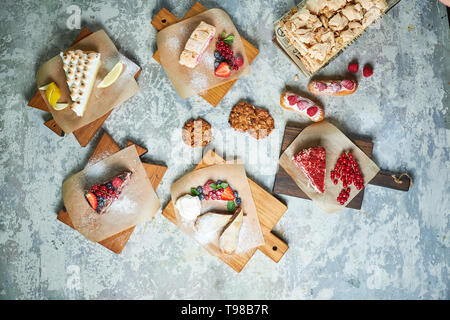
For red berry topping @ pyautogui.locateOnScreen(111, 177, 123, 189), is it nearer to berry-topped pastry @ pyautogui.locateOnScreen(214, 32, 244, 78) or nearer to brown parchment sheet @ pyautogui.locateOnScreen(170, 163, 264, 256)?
brown parchment sheet @ pyautogui.locateOnScreen(170, 163, 264, 256)

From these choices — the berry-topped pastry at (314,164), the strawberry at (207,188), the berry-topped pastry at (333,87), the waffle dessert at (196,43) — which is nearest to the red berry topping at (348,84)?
the berry-topped pastry at (333,87)

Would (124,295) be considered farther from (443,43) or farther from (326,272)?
(443,43)

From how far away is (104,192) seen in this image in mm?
3139

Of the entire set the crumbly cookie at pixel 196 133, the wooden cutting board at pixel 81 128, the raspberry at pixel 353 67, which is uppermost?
the raspberry at pixel 353 67

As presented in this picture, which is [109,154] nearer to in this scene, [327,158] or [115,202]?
[115,202]

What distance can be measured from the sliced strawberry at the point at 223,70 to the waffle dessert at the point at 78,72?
4.11ft

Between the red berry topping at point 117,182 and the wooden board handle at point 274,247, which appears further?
the wooden board handle at point 274,247

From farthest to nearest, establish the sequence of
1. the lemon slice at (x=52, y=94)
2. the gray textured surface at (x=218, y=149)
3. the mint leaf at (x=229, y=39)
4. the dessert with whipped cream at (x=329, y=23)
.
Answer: the gray textured surface at (x=218, y=149), the mint leaf at (x=229, y=39), the lemon slice at (x=52, y=94), the dessert with whipped cream at (x=329, y=23)

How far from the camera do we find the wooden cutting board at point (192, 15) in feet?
10.7

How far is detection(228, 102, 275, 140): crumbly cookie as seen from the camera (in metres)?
3.25

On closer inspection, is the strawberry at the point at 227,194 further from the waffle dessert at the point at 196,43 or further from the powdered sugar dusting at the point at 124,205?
the waffle dessert at the point at 196,43

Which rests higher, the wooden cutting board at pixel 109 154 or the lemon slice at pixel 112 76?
the lemon slice at pixel 112 76

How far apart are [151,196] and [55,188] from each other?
1.07 m

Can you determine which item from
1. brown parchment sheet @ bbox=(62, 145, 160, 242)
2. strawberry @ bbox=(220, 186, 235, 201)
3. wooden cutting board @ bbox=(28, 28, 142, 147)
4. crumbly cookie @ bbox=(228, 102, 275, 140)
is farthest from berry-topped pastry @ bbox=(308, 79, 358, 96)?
brown parchment sheet @ bbox=(62, 145, 160, 242)
